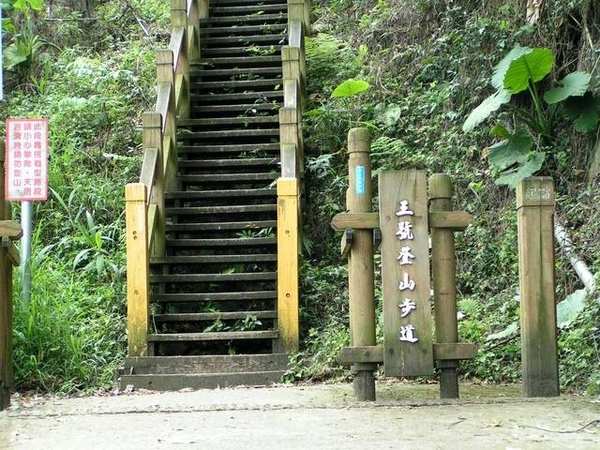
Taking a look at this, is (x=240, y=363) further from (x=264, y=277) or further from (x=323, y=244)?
(x=323, y=244)

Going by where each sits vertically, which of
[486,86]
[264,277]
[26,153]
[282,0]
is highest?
[282,0]

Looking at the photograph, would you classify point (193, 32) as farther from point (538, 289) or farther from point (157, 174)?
point (538, 289)

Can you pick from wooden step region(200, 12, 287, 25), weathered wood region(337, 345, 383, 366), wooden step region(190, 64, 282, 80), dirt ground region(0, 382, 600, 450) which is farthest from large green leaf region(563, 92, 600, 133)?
wooden step region(200, 12, 287, 25)

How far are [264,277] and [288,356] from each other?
3.42ft

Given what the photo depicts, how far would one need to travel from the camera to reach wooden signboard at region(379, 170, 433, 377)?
4746 millimetres

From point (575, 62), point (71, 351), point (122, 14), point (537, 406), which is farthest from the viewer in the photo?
point (122, 14)

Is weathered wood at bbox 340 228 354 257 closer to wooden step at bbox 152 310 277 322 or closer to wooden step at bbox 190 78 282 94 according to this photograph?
wooden step at bbox 152 310 277 322

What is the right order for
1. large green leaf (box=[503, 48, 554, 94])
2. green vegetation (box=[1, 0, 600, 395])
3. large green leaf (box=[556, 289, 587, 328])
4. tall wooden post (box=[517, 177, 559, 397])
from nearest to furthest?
tall wooden post (box=[517, 177, 559, 397]) → large green leaf (box=[556, 289, 587, 328]) → green vegetation (box=[1, 0, 600, 395]) → large green leaf (box=[503, 48, 554, 94])

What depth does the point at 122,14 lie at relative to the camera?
43.3 feet

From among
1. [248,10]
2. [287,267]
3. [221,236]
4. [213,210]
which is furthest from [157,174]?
[248,10]

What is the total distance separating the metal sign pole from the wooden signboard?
3.35 m

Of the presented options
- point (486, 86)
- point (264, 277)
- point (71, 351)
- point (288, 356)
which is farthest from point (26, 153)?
point (486, 86)

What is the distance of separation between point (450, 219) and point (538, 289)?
65 centimetres

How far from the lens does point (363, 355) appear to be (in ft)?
15.6
